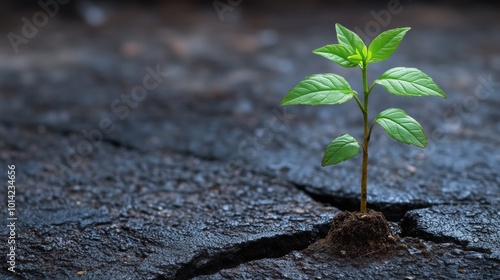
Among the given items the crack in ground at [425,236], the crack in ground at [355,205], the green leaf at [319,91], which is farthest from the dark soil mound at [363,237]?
the green leaf at [319,91]

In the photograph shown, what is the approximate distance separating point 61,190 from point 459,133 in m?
1.60

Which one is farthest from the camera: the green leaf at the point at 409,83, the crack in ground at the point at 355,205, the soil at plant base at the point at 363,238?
the crack in ground at the point at 355,205

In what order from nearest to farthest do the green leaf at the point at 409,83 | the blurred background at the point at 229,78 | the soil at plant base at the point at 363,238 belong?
the green leaf at the point at 409,83
the soil at plant base at the point at 363,238
the blurred background at the point at 229,78

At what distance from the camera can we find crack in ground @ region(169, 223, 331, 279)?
1.64 meters

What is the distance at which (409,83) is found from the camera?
4.96 ft

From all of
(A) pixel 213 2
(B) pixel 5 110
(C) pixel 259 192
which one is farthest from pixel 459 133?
(A) pixel 213 2

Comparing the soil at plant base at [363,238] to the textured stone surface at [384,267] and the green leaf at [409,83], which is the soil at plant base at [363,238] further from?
the green leaf at [409,83]

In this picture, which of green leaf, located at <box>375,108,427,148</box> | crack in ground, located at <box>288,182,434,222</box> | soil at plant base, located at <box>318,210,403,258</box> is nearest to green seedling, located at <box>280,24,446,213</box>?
green leaf, located at <box>375,108,427,148</box>

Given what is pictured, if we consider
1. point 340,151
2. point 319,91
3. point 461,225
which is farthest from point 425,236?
point 319,91

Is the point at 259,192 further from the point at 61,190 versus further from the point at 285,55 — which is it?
the point at 285,55

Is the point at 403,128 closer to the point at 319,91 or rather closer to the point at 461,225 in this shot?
the point at 319,91

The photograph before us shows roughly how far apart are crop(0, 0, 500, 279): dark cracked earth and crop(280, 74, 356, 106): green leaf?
0.43 metres

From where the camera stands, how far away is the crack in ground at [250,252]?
164cm

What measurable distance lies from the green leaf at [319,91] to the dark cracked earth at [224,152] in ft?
1.40
